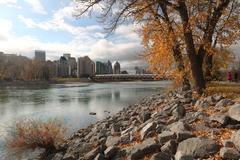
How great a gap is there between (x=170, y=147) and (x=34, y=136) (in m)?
8.35

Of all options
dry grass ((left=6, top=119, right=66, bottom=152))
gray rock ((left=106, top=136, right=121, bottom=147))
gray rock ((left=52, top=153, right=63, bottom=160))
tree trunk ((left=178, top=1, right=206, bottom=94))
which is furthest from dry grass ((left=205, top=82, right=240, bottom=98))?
dry grass ((left=6, top=119, right=66, bottom=152))

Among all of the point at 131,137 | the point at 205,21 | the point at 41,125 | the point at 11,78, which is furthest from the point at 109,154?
the point at 11,78

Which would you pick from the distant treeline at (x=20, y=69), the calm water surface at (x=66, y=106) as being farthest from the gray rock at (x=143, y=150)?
the distant treeline at (x=20, y=69)

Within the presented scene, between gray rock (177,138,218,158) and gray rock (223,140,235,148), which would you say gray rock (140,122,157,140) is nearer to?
gray rock (177,138,218,158)

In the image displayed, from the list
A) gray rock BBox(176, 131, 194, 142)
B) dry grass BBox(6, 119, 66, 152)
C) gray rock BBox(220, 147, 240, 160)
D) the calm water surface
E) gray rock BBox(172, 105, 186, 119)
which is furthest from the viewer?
the calm water surface

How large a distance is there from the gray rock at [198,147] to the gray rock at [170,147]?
256mm

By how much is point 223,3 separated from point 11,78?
133m

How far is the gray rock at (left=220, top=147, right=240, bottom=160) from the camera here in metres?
9.33

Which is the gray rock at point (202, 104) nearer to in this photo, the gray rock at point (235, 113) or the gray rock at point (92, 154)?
the gray rock at point (235, 113)

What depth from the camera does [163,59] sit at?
29.4m

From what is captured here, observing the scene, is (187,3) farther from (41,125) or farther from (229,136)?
(229,136)

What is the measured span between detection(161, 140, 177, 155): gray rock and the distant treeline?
131719 millimetres

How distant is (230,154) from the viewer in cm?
943

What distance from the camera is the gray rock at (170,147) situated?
11086 millimetres
